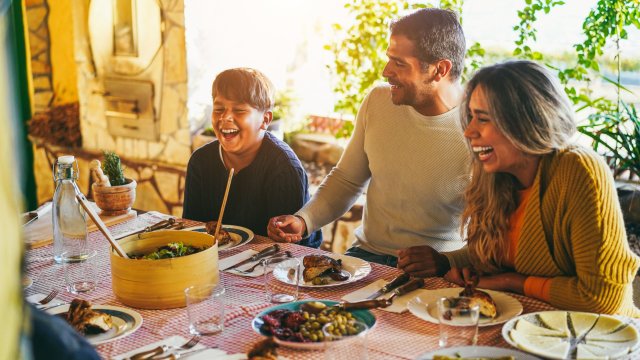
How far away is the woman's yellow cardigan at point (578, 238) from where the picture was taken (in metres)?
1.57

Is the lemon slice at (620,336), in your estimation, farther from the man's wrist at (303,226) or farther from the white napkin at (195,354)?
the man's wrist at (303,226)

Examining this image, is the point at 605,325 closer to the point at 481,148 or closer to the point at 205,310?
the point at 481,148

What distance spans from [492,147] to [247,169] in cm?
107

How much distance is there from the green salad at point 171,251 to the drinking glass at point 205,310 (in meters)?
0.27

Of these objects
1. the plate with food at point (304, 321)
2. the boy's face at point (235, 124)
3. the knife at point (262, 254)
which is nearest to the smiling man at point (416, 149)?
the knife at point (262, 254)

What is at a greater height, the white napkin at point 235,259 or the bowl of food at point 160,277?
the bowl of food at point 160,277

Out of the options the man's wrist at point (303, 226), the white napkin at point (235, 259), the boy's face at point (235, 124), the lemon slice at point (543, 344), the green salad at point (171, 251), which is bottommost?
the man's wrist at point (303, 226)

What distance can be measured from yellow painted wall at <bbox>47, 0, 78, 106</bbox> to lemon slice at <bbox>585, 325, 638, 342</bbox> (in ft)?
16.2

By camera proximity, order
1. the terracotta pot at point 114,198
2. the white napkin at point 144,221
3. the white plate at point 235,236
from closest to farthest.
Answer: the white plate at point 235,236 → the white napkin at point 144,221 → the terracotta pot at point 114,198

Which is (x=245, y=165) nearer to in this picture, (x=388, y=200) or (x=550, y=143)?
(x=388, y=200)

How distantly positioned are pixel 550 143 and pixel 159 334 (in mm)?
1073

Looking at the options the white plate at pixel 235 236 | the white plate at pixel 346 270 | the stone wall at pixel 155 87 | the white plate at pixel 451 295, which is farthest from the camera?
the stone wall at pixel 155 87

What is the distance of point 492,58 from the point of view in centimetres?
382

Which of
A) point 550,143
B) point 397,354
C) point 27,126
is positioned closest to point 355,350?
point 397,354
